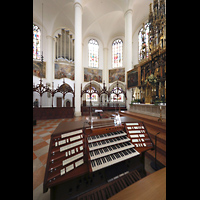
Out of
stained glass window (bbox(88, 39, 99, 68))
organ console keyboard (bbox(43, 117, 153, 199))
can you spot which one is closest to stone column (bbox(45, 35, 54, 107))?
stained glass window (bbox(88, 39, 99, 68))

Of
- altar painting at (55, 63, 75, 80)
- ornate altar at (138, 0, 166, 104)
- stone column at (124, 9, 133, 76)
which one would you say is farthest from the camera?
altar painting at (55, 63, 75, 80)

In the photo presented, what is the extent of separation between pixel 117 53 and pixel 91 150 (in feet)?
48.4

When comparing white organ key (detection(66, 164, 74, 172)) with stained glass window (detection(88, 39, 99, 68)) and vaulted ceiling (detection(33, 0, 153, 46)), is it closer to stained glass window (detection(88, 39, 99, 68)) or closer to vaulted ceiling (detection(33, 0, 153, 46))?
vaulted ceiling (detection(33, 0, 153, 46))

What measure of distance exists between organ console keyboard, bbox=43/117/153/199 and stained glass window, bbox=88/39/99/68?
13074 mm

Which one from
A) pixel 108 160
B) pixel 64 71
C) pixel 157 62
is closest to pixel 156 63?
pixel 157 62

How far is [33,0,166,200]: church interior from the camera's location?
1297 mm

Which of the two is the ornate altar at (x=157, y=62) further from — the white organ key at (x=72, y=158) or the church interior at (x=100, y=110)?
the white organ key at (x=72, y=158)

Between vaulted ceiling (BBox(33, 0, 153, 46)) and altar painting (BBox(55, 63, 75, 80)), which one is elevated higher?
vaulted ceiling (BBox(33, 0, 153, 46))

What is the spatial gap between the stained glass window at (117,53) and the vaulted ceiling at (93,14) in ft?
4.52

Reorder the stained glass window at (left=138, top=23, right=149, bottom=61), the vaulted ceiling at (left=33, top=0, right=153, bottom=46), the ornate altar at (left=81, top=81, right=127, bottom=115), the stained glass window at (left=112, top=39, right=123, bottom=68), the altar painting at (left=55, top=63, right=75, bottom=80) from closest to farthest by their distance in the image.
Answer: the stained glass window at (left=138, top=23, right=149, bottom=61) < the ornate altar at (left=81, top=81, right=127, bottom=115) < the vaulted ceiling at (left=33, top=0, right=153, bottom=46) < the altar painting at (left=55, top=63, right=75, bottom=80) < the stained glass window at (left=112, top=39, right=123, bottom=68)

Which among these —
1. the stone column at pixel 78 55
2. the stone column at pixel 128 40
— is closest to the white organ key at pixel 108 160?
the stone column at pixel 78 55

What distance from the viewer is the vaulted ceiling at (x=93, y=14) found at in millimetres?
9509
